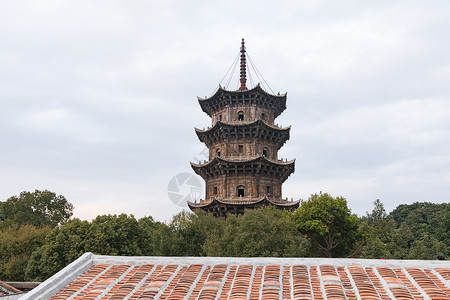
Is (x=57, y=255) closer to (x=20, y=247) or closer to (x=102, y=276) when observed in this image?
(x=20, y=247)

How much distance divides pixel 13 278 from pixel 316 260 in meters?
35.9

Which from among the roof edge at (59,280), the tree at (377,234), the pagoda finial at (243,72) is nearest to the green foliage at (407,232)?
the tree at (377,234)

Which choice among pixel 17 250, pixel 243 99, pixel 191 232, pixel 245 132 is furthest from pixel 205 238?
pixel 17 250

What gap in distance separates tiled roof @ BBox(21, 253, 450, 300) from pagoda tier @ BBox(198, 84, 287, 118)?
1516 inches

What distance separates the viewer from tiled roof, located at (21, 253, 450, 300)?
24.3 ft

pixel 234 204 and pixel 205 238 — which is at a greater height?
pixel 234 204

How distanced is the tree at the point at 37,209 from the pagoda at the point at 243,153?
23411 mm

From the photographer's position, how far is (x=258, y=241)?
1136 inches

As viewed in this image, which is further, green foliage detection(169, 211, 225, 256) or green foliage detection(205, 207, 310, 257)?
green foliage detection(169, 211, 225, 256)

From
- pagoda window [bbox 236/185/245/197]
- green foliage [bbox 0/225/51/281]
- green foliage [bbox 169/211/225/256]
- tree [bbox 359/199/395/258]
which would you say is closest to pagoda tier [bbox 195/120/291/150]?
pagoda window [bbox 236/185/245/197]

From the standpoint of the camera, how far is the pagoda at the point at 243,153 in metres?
42.4

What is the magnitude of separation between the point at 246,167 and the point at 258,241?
49.9 feet

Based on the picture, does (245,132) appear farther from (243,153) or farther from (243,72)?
(243,72)

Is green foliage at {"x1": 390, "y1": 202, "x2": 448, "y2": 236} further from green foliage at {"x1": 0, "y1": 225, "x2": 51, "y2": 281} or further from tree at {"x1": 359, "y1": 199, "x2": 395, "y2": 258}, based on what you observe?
green foliage at {"x1": 0, "y1": 225, "x2": 51, "y2": 281}
